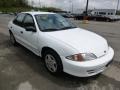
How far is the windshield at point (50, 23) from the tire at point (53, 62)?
0.79 meters

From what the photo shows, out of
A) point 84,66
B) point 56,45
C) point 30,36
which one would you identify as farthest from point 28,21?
point 84,66

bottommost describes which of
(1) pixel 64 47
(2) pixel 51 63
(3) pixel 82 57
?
(2) pixel 51 63

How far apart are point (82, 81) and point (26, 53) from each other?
266 cm

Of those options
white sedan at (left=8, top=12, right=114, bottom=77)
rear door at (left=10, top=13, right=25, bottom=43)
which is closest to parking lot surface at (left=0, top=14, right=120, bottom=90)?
white sedan at (left=8, top=12, right=114, bottom=77)

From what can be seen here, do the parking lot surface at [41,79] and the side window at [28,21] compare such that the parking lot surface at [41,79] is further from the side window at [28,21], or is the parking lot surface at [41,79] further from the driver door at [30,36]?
the side window at [28,21]

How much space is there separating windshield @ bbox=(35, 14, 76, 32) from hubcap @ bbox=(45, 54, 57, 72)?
82cm

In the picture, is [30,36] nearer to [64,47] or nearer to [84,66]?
[64,47]

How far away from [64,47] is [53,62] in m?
0.58

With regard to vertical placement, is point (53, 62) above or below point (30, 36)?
below

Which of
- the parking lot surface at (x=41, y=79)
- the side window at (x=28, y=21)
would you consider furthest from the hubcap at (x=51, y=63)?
the side window at (x=28, y=21)

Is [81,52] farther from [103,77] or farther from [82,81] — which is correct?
[103,77]

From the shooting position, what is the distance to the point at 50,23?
4.54 meters

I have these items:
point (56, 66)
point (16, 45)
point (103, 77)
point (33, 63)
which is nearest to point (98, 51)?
point (103, 77)

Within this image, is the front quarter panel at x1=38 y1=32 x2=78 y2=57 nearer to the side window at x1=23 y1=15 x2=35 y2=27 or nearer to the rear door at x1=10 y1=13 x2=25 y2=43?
the side window at x1=23 y1=15 x2=35 y2=27
